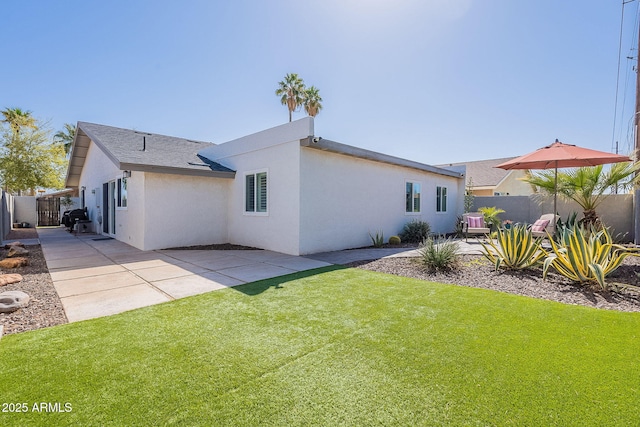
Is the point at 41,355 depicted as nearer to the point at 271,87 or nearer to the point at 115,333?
the point at 115,333

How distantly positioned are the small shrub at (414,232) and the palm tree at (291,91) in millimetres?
19360

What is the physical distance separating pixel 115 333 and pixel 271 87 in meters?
27.6

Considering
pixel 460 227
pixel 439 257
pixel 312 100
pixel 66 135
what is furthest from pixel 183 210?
pixel 66 135

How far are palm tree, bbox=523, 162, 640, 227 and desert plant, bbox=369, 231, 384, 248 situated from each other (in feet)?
19.2

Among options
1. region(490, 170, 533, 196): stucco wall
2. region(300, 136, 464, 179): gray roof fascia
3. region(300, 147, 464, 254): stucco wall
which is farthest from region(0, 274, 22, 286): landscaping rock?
region(490, 170, 533, 196): stucco wall

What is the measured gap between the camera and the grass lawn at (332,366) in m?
2.20

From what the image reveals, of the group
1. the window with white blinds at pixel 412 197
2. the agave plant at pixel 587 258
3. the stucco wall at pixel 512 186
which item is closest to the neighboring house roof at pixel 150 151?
the window with white blinds at pixel 412 197

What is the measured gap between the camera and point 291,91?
27.5 metres

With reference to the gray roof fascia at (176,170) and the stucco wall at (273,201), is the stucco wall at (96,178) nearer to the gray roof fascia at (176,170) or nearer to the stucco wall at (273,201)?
the gray roof fascia at (176,170)

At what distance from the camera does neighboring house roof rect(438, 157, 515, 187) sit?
2408 cm

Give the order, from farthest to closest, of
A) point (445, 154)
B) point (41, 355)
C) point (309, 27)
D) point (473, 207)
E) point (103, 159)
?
point (445, 154) → point (473, 207) → point (103, 159) → point (309, 27) → point (41, 355)

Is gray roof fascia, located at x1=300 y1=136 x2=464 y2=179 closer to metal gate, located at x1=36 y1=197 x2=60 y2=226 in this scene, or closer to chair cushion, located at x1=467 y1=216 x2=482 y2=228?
chair cushion, located at x1=467 y1=216 x2=482 y2=228

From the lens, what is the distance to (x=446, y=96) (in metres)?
12.5

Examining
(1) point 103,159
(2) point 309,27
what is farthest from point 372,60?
(1) point 103,159
